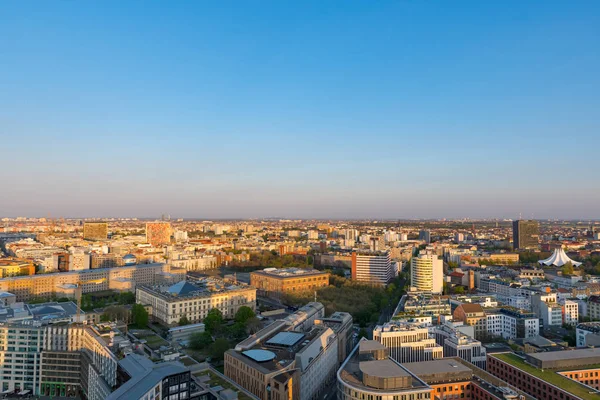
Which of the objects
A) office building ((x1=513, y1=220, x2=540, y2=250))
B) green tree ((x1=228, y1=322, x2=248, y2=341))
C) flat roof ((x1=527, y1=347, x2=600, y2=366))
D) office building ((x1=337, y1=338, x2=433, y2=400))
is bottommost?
green tree ((x1=228, y1=322, x2=248, y2=341))

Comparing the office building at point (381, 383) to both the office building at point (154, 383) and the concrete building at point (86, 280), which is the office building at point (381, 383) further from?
the concrete building at point (86, 280)

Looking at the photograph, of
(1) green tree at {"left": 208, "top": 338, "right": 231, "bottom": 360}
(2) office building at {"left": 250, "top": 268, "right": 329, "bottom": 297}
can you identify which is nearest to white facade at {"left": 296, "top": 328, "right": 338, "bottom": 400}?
(1) green tree at {"left": 208, "top": 338, "right": 231, "bottom": 360}

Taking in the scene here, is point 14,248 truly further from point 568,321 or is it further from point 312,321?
point 568,321

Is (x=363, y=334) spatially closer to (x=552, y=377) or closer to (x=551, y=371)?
(x=551, y=371)

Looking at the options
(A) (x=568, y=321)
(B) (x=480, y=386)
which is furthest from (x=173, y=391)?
(A) (x=568, y=321)

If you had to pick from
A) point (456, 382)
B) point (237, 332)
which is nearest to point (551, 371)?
point (456, 382)

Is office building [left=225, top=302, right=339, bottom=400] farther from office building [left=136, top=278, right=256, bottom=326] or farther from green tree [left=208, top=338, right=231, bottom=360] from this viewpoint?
office building [left=136, top=278, right=256, bottom=326]

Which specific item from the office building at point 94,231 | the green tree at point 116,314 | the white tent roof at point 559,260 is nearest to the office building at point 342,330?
the green tree at point 116,314
